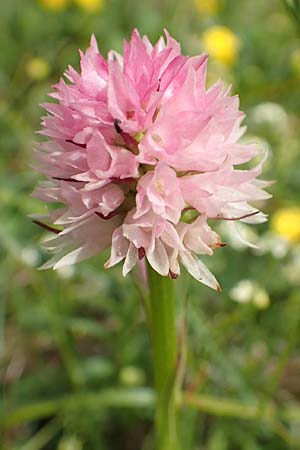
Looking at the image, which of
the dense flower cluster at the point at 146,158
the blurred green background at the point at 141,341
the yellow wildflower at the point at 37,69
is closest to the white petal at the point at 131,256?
the dense flower cluster at the point at 146,158

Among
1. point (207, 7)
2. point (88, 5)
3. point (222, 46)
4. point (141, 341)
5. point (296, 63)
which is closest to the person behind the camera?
point (141, 341)

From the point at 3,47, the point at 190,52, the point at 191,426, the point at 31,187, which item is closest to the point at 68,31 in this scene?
the point at 3,47

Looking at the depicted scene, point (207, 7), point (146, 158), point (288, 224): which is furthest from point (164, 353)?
point (207, 7)

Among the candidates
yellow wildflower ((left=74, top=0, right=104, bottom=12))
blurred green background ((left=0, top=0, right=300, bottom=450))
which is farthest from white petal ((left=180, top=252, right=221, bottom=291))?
yellow wildflower ((left=74, top=0, right=104, bottom=12))

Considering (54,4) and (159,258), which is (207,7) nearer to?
(54,4)

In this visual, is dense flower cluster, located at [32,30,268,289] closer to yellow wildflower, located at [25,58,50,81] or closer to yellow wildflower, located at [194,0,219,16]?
yellow wildflower, located at [25,58,50,81]
